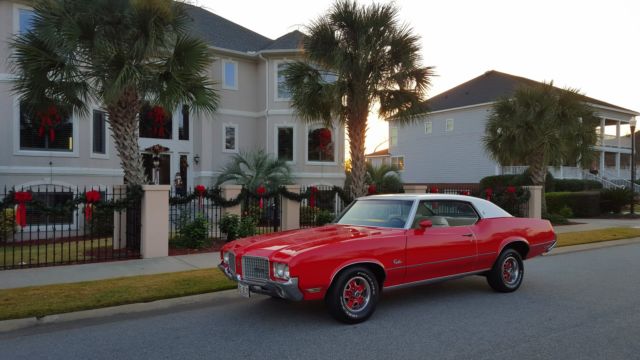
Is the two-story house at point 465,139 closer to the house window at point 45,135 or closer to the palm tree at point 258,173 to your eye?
the palm tree at point 258,173

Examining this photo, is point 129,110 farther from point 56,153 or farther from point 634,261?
Answer: point 634,261

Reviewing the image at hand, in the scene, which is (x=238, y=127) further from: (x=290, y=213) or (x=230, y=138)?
(x=290, y=213)

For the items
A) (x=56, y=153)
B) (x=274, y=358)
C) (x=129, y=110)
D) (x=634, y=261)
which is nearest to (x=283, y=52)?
(x=56, y=153)

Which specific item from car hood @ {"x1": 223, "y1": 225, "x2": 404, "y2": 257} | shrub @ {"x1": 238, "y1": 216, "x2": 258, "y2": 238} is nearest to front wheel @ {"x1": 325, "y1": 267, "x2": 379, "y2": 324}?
car hood @ {"x1": 223, "y1": 225, "x2": 404, "y2": 257}

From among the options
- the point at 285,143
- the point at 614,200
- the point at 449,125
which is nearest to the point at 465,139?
the point at 449,125

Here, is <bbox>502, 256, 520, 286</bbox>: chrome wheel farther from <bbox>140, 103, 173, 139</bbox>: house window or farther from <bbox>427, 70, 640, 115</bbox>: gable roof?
<bbox>427, 70, 640, 115</bbox>: gable roof

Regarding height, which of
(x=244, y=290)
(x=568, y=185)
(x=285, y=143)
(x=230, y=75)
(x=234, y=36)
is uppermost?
(x=234, y=36)

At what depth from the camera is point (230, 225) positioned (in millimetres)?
12133

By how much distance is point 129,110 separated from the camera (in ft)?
36.5

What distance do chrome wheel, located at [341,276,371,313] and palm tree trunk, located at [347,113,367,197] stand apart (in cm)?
877

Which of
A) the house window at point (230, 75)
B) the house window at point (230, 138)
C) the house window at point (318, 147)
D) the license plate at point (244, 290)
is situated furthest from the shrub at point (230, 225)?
the house window at point (230, 75)

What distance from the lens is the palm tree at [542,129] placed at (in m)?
19.1

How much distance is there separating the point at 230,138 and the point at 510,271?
53.6ft

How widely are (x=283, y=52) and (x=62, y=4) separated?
39.3ft
